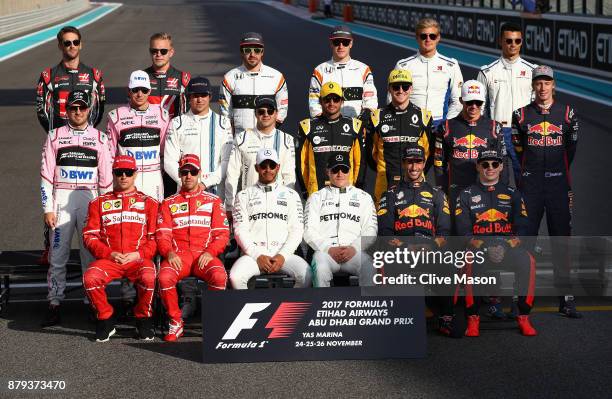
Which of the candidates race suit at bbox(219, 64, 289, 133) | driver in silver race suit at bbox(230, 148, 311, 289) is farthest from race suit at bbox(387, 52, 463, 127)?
driver in silver race suit at bbox(230, 148, 311, 289)

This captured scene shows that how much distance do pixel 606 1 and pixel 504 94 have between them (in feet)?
44.6

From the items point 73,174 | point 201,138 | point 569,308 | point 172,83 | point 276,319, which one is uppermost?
point 172,83

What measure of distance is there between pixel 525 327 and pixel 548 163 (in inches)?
68.7

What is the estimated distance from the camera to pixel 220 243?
917cm

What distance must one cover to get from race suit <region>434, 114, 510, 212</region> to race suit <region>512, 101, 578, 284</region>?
254 mm

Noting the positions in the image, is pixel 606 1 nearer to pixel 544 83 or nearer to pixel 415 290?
pixel 544 83

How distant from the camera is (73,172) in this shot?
962 cm

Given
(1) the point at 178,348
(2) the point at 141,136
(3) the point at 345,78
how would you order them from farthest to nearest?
(3) the point at 345,78, (2) the point at 141,136, (1) the point at 178,348

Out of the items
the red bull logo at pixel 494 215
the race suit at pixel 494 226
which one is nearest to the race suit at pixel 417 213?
the race suit at pixel 494 226

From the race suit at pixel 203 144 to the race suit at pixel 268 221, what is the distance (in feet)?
3.20

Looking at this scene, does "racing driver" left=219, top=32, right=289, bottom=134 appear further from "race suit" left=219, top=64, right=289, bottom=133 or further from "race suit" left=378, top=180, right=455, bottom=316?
"race suit" left=378, top=180, right=455, bottom=316

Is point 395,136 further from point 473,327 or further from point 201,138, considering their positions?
point 473,327

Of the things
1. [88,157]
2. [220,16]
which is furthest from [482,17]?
[220,16]

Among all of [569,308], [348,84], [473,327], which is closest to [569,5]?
[348,84]
